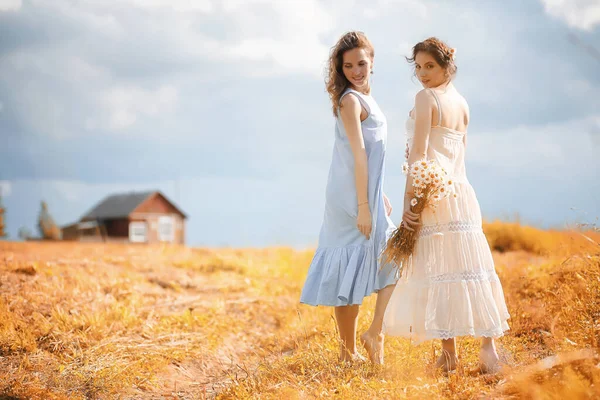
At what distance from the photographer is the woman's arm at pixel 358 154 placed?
3.87m

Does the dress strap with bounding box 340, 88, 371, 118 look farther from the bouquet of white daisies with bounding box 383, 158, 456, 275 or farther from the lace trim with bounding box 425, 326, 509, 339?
the lace trim with bounding box 425, 326, 509, 339

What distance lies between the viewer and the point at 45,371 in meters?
4.65

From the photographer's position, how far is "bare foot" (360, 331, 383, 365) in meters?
3.96

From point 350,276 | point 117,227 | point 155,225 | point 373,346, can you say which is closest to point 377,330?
point 373,346

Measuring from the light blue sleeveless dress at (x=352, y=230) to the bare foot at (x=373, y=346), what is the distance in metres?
0.26

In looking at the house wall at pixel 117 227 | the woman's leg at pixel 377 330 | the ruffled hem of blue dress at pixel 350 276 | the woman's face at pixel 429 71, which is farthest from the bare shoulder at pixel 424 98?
the house wall at pixel 117 227

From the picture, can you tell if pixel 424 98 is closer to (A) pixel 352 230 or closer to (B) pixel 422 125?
(B) pixel 422 125

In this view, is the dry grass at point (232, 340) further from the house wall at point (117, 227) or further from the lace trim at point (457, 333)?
the house wall at point (117, 227)

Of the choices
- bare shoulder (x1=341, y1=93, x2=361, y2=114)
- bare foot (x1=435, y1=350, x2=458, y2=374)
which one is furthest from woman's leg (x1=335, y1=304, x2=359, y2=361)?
bare shoulder (x1=341, y1=93, x2=361, y2=114)

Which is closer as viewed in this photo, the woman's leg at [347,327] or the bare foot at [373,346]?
the bare foot at [373,346]

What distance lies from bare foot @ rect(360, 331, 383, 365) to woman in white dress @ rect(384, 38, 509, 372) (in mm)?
155

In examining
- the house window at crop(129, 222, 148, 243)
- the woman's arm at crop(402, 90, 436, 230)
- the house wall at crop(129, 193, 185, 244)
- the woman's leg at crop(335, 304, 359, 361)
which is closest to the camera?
the woman's arm at crop(402, 90, 436, 230)

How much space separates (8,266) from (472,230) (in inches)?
252

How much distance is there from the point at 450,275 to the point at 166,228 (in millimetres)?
23938
